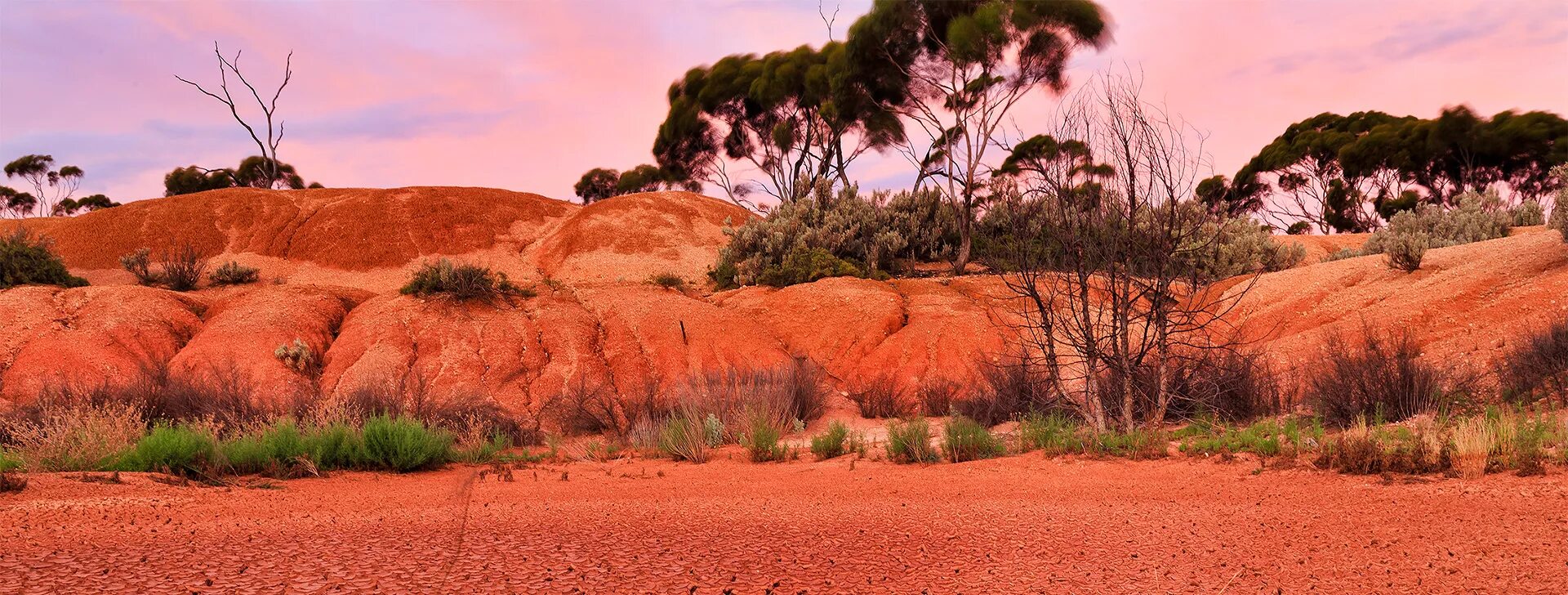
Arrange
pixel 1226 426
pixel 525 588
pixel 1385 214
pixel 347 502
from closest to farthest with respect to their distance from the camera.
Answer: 1. pixel 525 588
2. pixel 347 502
3. pixel 1226 426
4. pixel 1385 214

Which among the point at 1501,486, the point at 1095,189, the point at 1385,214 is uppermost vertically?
the point at 1385,214

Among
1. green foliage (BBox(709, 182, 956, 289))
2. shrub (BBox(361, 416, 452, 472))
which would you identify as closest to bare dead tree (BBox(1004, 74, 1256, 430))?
shrub (BBox(361, 416, 452, 472))

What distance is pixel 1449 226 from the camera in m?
22.2

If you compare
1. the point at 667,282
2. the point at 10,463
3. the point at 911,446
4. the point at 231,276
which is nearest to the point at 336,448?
the point at 10,463

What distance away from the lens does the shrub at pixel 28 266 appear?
19.2m

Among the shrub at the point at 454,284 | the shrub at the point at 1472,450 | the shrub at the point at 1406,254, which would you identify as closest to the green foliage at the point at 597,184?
the shrub at the point at 454,284

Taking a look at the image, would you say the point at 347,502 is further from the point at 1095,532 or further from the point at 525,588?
the point at 1095,532

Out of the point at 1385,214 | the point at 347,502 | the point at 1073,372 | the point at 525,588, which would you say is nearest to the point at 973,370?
the point at 1073,372

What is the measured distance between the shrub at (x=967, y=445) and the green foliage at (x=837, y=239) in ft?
39.6

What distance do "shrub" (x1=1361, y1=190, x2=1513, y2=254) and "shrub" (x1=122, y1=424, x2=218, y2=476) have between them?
2290 cm

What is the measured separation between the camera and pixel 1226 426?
338 inches

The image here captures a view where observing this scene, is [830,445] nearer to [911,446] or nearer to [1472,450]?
[911,446]

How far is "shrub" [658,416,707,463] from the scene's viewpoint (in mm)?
9273

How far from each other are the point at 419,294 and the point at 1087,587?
16296mm
